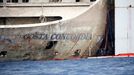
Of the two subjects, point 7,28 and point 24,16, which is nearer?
point 7,28

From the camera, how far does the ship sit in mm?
34688

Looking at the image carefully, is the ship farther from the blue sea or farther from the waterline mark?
the blue sea

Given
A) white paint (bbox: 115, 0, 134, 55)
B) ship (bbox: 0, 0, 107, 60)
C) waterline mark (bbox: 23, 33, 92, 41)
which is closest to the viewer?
ship (bbox: 0, 0, 107, 60)

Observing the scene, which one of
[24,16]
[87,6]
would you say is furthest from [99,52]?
[24,16]

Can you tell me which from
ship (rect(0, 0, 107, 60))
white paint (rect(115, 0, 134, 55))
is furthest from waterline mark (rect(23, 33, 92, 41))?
white paint (rect(115, 0, 134, 55))

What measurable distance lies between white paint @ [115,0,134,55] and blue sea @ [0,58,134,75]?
4.38 feet

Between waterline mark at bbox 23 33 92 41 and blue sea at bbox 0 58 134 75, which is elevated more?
waterline mark at bbox 23 33 92 41

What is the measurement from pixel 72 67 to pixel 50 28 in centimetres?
519

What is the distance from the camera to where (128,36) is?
35969 millimetres

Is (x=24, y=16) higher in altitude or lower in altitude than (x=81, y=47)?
higher

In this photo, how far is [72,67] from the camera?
1222 inches

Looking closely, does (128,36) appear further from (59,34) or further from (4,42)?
(4,42)

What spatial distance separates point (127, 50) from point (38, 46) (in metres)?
7.13

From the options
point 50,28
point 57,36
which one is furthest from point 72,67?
point 50,28
